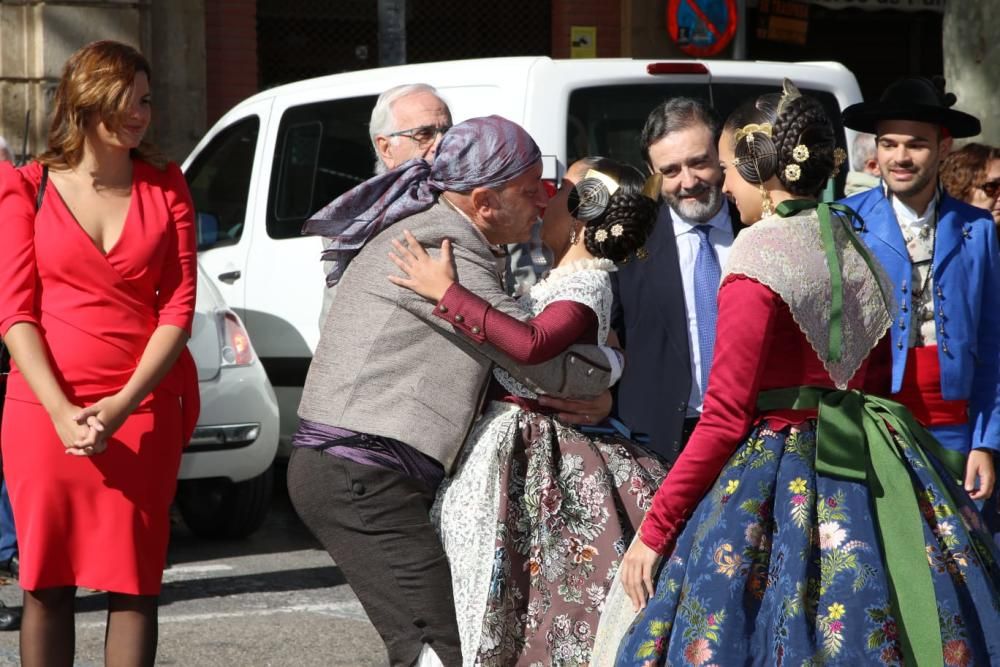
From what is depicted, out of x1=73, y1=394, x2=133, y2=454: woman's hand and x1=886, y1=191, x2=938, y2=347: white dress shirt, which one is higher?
x1=886, y1=191, x2=938, y2=347: white dress shirt

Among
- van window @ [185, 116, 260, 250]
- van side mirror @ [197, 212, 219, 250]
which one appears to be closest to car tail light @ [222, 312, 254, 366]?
van window @ [185, 116, 260, 250]

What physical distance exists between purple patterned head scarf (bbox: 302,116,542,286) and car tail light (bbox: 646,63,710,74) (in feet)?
10.0

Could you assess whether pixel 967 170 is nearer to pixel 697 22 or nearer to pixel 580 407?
pixel 580 407

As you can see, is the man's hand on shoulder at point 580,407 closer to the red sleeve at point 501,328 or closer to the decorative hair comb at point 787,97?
the red sleeve at point 501,328

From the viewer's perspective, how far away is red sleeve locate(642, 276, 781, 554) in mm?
3188

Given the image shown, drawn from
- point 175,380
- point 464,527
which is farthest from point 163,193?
point 464,527

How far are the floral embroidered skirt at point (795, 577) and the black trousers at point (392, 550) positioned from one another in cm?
53

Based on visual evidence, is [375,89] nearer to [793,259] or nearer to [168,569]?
[168,569]

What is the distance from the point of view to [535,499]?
3.66 metres

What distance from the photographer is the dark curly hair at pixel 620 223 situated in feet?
12.4

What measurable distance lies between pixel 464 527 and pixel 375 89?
13.9ft

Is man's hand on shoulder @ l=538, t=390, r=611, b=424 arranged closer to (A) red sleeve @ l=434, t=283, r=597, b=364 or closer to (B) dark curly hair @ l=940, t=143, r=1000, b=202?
(A) red sleeve @ l=434, t=283, r=597, b=364

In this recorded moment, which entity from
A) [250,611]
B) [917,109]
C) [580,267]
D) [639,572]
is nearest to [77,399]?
[580,267]

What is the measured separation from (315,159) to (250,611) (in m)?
2.48
